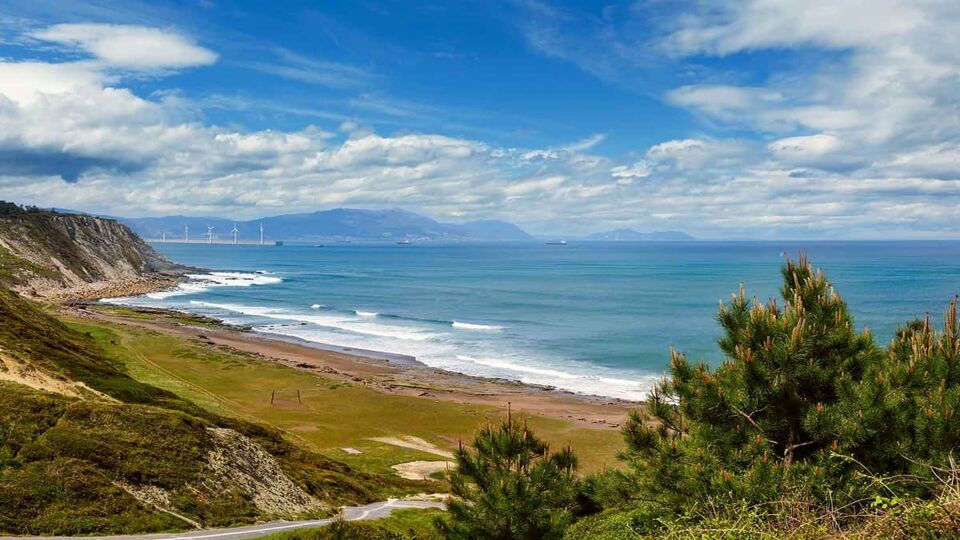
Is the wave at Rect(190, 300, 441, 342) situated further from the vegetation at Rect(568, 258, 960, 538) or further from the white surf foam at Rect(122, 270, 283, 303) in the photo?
the vegetation at Rect(568, 258, 960, 538)

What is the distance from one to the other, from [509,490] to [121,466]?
14.3m

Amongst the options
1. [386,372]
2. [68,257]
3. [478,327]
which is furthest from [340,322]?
[68,257]

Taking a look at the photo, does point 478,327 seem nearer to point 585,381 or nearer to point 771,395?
point 585,381

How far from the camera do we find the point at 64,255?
144125 millimetres

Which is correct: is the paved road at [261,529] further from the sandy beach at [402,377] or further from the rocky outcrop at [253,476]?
the sandy beach at [402,377]

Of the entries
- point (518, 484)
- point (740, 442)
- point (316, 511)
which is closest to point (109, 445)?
point (316, 511)

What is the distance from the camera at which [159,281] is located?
6491 inches

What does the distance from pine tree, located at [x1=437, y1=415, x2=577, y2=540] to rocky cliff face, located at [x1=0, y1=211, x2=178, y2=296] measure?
124688mm

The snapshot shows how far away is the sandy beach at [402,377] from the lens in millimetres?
52344

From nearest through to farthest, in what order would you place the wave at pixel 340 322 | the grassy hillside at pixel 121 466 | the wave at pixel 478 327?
the grassy hillside at pixel 121 466
the wave at pixel 340 322
the wave at pixel 478 327

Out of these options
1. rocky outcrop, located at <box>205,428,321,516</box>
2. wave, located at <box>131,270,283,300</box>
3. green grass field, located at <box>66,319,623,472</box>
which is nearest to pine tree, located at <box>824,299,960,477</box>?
rocky outcrop, located at <box>205,428,321,516</box>

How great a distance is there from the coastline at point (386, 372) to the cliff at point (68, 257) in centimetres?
2367

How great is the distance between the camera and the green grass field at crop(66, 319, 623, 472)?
141 ft

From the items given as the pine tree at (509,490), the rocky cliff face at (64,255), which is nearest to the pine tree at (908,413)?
the pine tree at (509,490)
